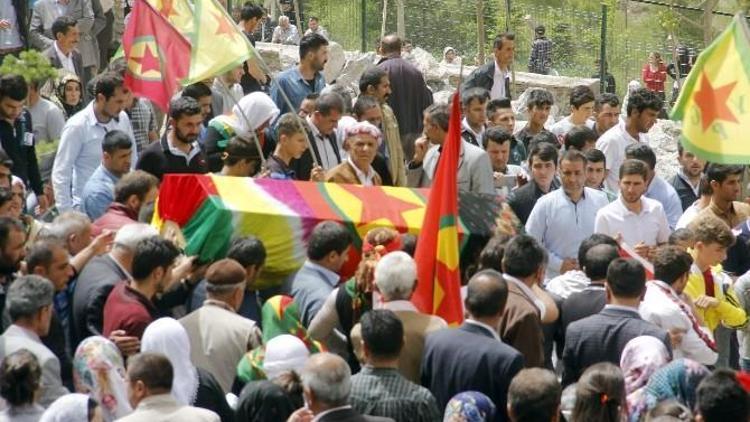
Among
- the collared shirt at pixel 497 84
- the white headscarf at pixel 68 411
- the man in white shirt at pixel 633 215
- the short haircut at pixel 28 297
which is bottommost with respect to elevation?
the collared shirt at pixel 497 84

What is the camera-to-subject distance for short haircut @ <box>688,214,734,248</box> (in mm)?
11734

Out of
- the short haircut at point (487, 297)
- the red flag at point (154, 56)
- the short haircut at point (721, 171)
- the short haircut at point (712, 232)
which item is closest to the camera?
the short haircut at point (487, 297)

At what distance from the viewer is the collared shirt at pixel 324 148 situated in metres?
13.7

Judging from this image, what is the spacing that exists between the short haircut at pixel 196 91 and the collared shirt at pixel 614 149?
10.3 ft

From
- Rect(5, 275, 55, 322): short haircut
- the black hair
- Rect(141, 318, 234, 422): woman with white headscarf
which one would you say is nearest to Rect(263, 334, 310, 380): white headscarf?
Rect(141, 318, 234, 422): woman with white headscarf

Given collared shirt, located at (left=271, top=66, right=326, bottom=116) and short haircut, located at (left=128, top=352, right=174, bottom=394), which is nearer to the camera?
short haircut, located at (left=128, top=352, right=174, bottom=394)

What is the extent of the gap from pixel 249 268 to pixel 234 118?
3419 mm

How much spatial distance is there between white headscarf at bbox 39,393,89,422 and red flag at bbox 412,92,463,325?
103 inches

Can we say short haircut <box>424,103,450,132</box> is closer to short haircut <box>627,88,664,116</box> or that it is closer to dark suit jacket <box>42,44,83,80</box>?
short haircut <box>627,88,664,116</box>

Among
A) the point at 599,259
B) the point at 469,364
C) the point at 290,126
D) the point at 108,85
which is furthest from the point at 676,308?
the point at 108,85

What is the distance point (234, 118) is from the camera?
1351cm

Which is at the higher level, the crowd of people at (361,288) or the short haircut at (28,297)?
the short haircut at (28,297)

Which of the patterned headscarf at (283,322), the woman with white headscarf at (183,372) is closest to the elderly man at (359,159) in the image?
the patterned headscarf at (283,322)

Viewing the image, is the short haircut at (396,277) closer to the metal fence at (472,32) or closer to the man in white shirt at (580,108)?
Answer: the man in white shirt at (580,108)
